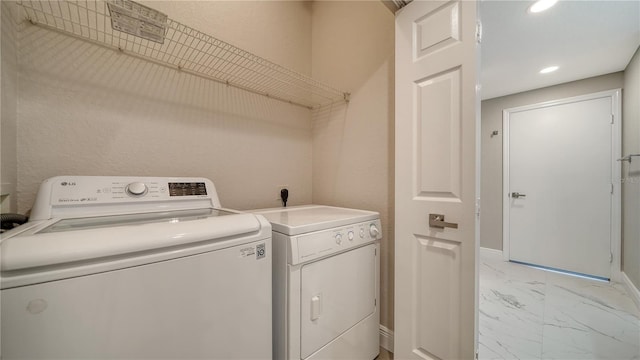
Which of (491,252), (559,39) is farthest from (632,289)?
(559,39)

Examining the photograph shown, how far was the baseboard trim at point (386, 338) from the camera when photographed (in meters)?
1.47

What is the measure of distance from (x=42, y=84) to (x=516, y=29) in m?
3.12

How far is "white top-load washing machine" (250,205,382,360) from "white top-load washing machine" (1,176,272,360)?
103mm

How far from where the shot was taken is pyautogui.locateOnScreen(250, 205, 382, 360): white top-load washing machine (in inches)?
38.4

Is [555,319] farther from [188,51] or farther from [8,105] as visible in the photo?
[8,105]

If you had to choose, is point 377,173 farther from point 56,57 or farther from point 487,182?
point 487,182

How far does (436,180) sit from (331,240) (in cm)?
62

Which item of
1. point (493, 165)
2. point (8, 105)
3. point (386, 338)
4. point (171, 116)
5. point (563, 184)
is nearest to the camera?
point (8, 105)

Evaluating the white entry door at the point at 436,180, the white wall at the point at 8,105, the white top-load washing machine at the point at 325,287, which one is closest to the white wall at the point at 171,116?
the white wall at the point at 8,105

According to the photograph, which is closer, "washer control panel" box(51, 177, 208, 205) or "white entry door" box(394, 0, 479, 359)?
"washer control panel" box(51, 177, 208, 205)

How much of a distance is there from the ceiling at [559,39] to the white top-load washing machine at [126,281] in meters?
2.37

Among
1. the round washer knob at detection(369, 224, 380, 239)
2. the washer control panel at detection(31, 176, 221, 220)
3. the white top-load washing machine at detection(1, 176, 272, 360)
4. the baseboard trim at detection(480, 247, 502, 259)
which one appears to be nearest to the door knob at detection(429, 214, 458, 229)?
the round washer knob at detection(369, 224, 380, 239)

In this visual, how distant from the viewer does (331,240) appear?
110cm

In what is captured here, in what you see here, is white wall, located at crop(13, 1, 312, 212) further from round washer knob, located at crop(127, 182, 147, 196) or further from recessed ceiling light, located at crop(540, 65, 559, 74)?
recessed ceiling light, located at crop(540, 65, 559, 74)
